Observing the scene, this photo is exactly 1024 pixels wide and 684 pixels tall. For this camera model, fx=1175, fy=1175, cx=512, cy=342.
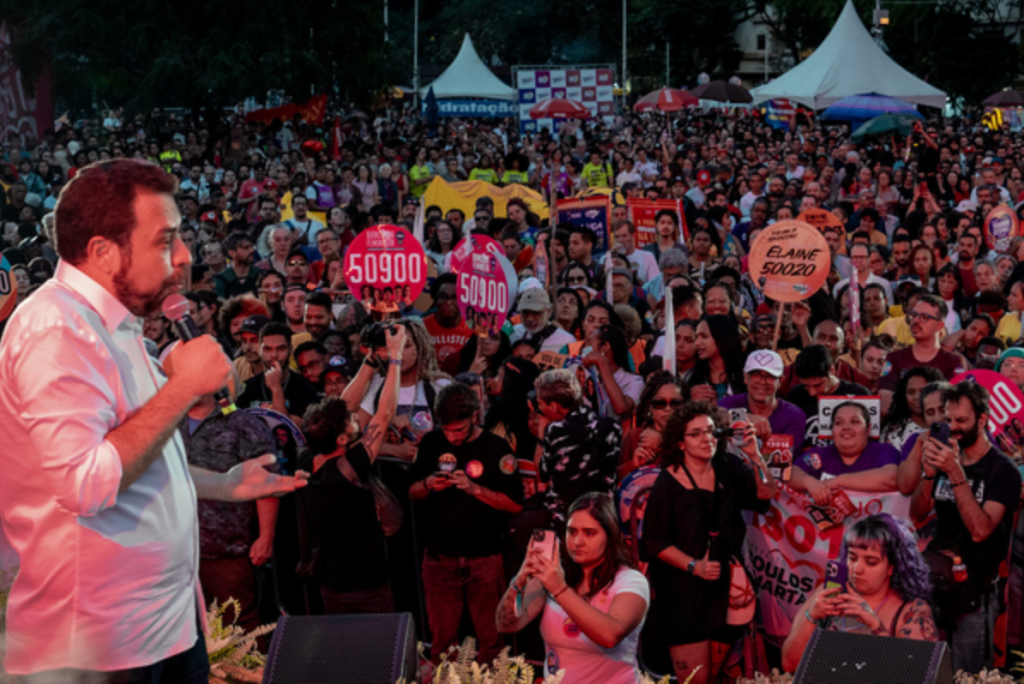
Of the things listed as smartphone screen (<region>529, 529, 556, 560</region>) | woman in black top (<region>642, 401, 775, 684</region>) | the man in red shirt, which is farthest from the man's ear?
the man in red shirt

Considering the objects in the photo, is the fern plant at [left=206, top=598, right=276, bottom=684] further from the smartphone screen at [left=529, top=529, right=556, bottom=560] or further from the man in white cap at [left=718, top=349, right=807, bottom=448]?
the man in white cap at [left=718, top=349, right=807, bottom=448]

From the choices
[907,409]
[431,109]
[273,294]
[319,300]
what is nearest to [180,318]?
[907,409]

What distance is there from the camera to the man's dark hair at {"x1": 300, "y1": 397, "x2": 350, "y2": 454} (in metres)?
5.39

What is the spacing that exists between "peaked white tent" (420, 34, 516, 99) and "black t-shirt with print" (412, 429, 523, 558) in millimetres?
32383

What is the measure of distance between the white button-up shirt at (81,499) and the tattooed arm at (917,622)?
2927mm

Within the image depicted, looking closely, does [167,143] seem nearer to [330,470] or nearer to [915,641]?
[330,470]

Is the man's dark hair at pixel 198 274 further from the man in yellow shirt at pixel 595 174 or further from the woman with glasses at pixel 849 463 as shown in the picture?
the man in yellow shirt at pixel 595 174

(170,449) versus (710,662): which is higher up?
(170,449)

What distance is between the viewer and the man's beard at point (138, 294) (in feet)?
6.98

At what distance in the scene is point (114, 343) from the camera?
6.95ft

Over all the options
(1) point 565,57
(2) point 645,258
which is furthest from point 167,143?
(1) point 565,57

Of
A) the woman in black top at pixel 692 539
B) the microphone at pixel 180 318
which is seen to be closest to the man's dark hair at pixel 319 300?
the woman in black top at pixel 692 539

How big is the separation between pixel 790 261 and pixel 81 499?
6.52 meters

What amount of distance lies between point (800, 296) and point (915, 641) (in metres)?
4.50
